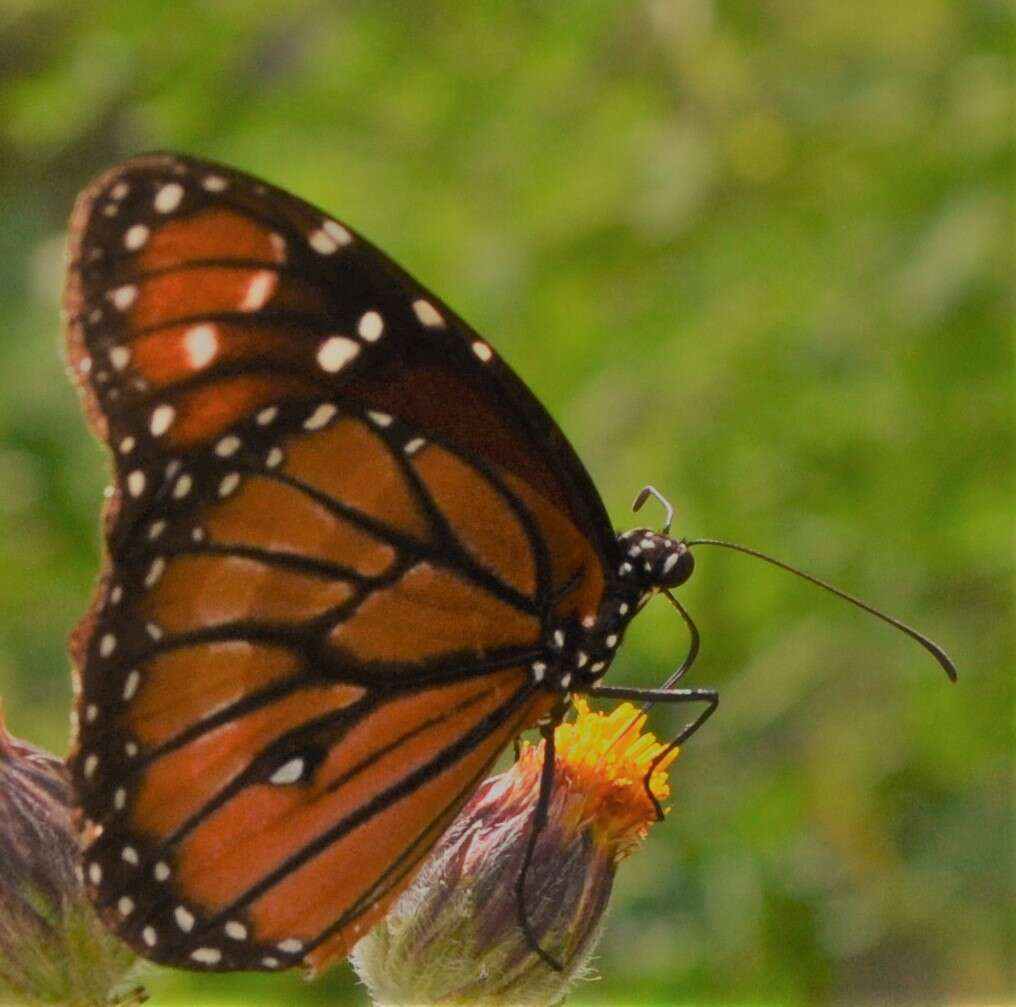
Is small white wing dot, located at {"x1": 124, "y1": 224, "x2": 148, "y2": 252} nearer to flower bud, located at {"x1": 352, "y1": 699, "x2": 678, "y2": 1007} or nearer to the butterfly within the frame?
the butterfly

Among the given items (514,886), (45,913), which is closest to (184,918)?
(45,913)

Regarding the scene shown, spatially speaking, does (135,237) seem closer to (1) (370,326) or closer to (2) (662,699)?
(1) (370,326)

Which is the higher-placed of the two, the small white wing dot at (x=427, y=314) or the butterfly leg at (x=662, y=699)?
the small white wing dot at (x=427, y=314)

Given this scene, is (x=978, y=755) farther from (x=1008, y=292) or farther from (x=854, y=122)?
(x=854, y=122)

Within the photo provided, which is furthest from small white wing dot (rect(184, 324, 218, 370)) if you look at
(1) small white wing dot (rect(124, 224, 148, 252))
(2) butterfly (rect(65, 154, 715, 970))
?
(1) small white wing dot (rect(124, 224, 148, 252))

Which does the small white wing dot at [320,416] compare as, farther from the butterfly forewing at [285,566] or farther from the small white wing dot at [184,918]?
the small white wing dot at [184,918]

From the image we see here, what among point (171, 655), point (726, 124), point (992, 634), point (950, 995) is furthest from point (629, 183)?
point (950, 995)

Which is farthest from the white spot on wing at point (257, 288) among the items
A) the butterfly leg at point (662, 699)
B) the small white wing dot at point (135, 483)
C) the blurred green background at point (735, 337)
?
the blurred green background at point (735, 337)
